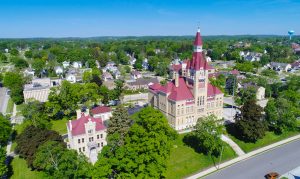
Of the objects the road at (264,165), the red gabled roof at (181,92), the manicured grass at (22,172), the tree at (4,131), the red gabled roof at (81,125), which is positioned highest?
the red gabled roof at (181,92)

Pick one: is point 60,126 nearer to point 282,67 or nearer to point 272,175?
point 272,175

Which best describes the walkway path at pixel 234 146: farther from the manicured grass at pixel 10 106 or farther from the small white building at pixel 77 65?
the small white building at pixel 77 65

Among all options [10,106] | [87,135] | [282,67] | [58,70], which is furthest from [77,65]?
[282,67]

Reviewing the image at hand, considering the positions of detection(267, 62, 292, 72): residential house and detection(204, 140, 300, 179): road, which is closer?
detection(204, 140, 300, 179): road

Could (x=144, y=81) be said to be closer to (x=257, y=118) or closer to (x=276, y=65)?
(x=257, y=118)

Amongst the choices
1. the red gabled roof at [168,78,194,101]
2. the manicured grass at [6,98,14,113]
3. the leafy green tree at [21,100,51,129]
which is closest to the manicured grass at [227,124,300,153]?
the red gabled roof at [168,78,194,101]

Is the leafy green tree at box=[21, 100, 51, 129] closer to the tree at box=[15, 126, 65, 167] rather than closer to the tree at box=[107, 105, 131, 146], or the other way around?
the tree at box=[15, 126, 65, 167]

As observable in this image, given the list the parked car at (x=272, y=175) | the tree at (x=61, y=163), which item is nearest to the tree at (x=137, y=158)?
the tree at (x=61, y=163)
